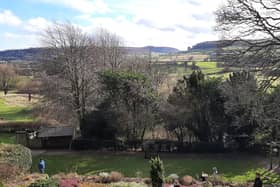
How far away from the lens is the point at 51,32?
49.2 m

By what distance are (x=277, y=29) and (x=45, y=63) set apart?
33630mm

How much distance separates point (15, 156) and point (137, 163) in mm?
11064

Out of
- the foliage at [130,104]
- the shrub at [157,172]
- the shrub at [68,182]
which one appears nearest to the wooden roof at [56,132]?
the foliage at [130,104]

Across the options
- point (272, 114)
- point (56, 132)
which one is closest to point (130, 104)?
point (56, 132)

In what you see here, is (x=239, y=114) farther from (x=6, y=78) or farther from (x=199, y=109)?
(x=6, y=78)

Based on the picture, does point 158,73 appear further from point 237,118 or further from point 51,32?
point 237,118

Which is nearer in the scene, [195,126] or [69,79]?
[195,126]

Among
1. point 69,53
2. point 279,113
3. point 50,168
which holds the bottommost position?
point 50,168

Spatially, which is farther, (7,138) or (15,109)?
(15,109)

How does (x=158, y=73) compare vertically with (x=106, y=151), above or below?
above

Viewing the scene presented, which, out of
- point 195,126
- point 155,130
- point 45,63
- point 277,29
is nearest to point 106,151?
point 155,130

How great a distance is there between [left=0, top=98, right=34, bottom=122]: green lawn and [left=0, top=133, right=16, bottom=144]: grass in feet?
28.1

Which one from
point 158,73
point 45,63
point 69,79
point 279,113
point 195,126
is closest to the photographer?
point 279,113

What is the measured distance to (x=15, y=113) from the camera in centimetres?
6556
